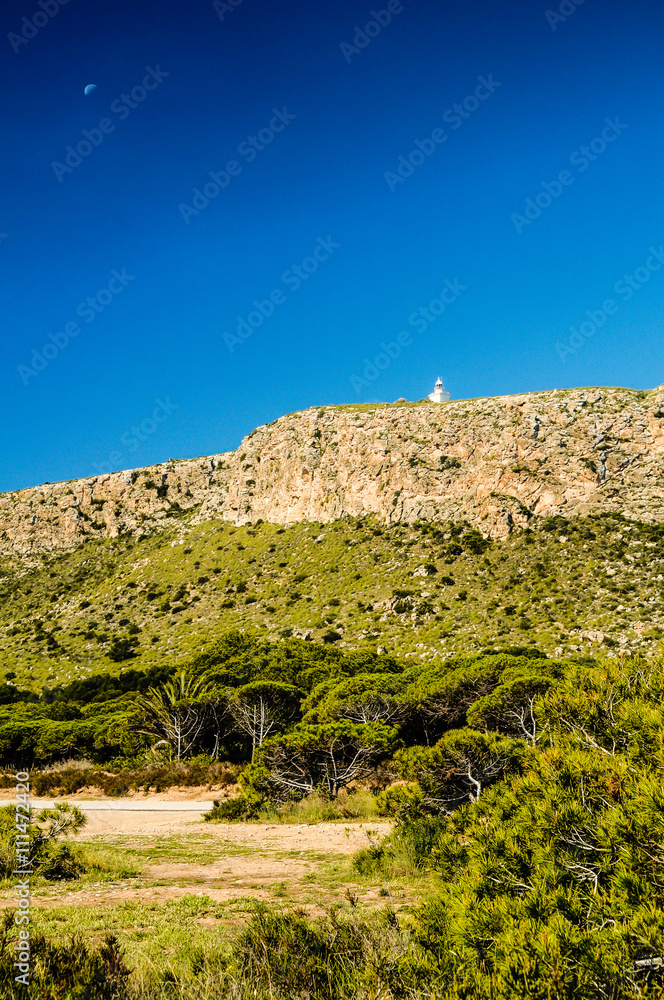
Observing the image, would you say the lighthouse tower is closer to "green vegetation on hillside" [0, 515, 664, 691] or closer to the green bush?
"green vegetation on hillside" [0, 515, 664, 691]

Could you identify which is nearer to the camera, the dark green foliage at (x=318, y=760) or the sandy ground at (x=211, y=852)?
the sandy ground at (x=211, y=852)

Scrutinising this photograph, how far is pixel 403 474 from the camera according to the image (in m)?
55.9

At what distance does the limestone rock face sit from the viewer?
4869cm

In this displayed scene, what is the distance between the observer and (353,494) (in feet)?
191

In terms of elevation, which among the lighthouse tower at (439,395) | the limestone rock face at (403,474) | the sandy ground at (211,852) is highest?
the lighthouse tower at (439,395)

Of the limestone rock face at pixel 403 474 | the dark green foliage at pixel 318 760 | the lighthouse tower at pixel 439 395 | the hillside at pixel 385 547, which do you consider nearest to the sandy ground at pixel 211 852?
the dark green foliage at pixel 318 760

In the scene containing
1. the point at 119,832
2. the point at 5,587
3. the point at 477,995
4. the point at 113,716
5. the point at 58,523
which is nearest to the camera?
the point at 477,995

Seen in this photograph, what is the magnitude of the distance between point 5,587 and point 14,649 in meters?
16.8

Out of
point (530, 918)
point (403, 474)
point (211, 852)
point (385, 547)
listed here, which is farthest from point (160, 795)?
Answer: point (403, 474)

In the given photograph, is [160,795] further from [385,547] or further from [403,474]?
[403,474]

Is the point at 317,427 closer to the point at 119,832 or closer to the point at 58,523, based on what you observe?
the point at 58,523

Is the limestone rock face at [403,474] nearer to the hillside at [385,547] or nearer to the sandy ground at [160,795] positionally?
the hillside at [385,547]

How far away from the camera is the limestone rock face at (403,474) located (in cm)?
4869

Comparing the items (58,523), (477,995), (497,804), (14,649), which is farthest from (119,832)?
(58,523)
